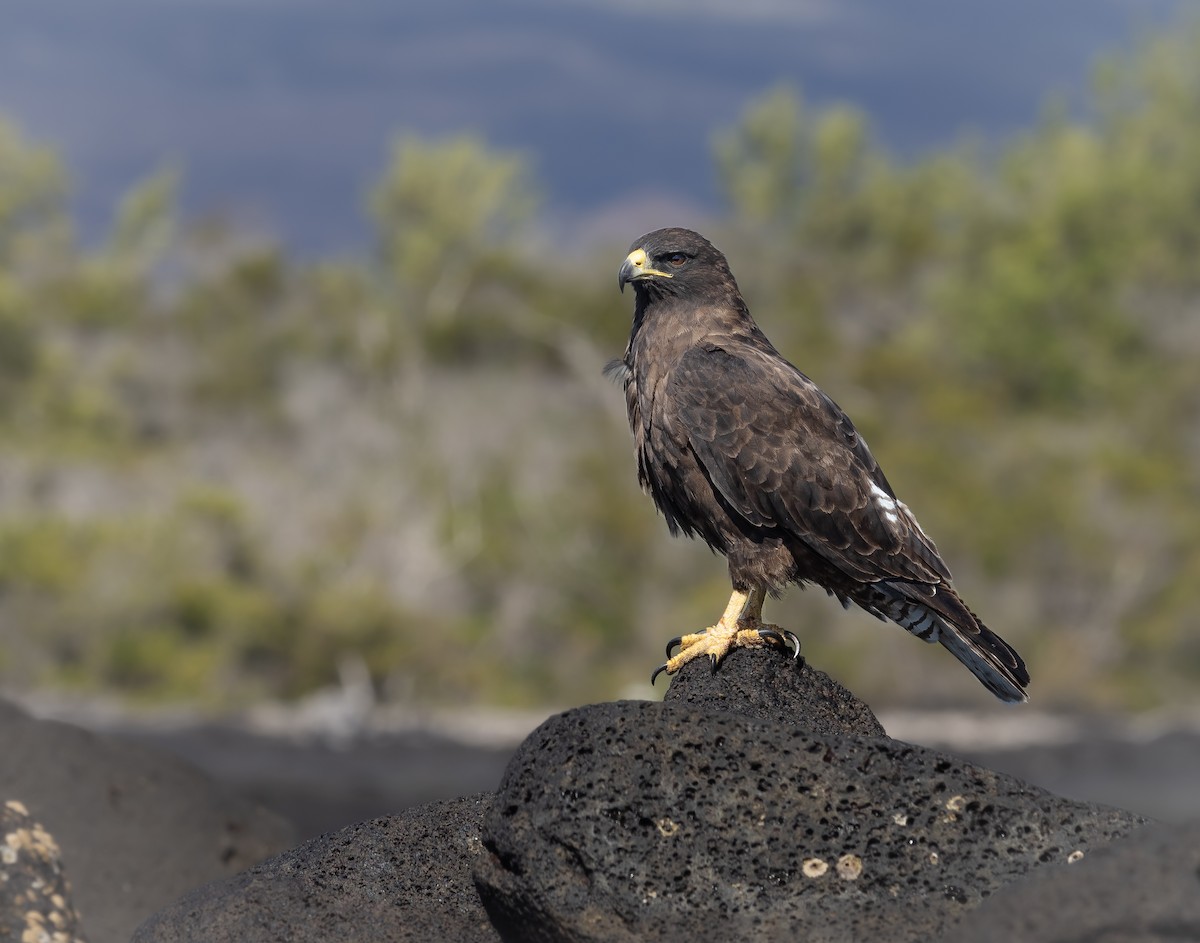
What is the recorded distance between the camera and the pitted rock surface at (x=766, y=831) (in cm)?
402

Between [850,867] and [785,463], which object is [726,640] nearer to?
[785,463]

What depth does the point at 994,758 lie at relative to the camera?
22.3 m

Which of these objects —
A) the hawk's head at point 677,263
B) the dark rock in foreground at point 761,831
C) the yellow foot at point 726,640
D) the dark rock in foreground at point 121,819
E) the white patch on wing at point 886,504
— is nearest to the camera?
the dark rock in foreground at point 761,831

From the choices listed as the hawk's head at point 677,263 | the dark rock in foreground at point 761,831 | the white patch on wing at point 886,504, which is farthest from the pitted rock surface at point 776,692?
the hawk's head at point 677,263

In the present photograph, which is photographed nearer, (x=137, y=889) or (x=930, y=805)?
(x=930, y=805)

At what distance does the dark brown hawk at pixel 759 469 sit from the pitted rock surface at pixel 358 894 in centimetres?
132

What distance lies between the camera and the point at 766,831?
160 inches

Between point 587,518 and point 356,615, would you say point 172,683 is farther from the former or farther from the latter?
point 587,518

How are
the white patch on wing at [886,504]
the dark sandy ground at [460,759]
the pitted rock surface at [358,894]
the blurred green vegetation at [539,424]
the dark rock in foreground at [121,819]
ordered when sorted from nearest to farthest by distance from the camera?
the pitted rock surface at [358,894]
the white patch on wing at [886,504]
the dark rock in foreground at [121,819]
the dark sandy ground at [460,759]
the blurred green vegetation at [539,424]

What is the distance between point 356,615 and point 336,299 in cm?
2616

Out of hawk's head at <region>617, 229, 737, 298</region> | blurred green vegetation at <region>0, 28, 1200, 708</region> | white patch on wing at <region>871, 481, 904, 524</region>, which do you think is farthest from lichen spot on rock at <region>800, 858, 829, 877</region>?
blurred green vegetation at <region>0, 28, 1200, 708</region>

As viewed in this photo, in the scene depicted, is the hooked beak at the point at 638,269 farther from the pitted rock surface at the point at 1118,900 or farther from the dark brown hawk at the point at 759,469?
the pitted rock surface at the point at 1118,900

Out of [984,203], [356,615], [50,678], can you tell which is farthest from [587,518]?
[984,203]

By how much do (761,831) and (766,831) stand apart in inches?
0.5
